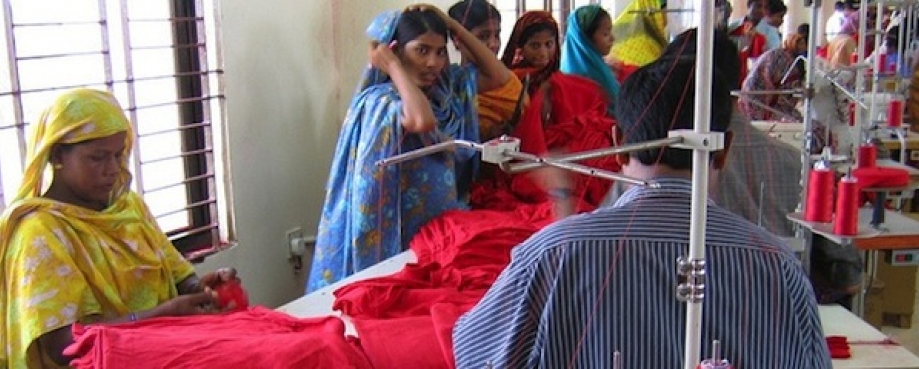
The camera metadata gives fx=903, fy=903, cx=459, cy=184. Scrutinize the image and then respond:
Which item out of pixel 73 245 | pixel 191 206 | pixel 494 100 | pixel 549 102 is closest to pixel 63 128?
pixel 73 245

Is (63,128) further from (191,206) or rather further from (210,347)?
(191,206)

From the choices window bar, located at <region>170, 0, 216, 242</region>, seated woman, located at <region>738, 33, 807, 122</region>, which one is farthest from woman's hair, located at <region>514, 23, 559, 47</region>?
window bar, located at <region>170, 0, 216, 242</region>

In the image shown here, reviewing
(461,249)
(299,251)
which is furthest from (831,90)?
(299,251)

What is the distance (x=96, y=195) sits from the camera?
179cm

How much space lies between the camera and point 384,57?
9.14ft

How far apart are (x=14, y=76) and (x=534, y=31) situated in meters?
1.91

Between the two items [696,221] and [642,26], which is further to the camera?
[642,26]

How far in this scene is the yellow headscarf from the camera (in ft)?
5.65

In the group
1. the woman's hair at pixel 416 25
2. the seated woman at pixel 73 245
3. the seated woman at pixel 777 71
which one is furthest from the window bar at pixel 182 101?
the seated woman at pixel 777 71

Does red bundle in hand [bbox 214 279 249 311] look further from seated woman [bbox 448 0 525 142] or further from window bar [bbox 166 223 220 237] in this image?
seated woman [bbox 448 0 525 142]

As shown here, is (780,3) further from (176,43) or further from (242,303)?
(242,303)

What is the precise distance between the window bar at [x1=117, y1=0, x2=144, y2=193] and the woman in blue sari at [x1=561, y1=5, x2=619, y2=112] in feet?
6.13

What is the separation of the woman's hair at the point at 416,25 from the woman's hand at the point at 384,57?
0.04 m

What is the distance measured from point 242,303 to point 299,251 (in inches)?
54.7
